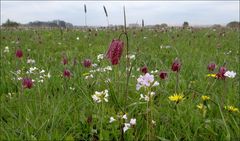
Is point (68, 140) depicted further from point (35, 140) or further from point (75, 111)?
point (75, 111)

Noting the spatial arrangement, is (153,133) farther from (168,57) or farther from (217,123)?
(168,57)

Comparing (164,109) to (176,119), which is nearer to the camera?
(176,119)

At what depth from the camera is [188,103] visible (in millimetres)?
3018

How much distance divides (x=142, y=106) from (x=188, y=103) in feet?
1.14

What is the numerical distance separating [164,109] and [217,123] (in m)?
0.44

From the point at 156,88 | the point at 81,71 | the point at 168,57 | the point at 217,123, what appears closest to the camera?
the point at 217,123

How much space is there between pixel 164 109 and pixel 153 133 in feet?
1.84

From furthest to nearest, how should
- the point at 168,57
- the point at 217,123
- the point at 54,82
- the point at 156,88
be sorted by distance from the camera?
the point at 168,57 < the point at 54,82 < the point at 156,88 < the point at 217,123

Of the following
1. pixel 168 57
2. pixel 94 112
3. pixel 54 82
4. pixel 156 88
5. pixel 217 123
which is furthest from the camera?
pixel 168 57

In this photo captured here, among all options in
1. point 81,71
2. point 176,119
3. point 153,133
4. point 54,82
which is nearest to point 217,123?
point 176,119

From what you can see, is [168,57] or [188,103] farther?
[168,57]

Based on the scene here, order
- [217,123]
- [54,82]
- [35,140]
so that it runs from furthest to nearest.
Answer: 1. [54,82]
2. [217,123]
3. [35,140]

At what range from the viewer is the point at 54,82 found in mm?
3963

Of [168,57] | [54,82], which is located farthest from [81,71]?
[168,57]
